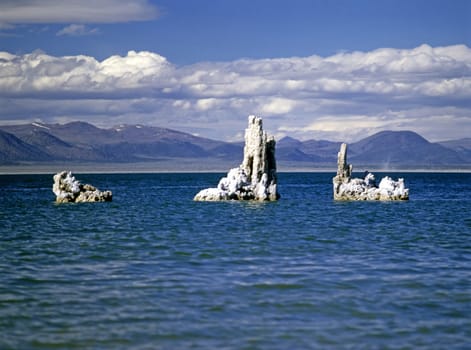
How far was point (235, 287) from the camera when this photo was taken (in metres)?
21.8

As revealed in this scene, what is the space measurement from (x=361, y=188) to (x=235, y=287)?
4605 cm

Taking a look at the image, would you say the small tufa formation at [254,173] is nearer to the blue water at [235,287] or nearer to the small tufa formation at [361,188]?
the small tufa formation at [361,188]

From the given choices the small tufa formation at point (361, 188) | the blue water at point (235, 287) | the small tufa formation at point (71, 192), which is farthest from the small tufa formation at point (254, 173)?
the blue water at point (235, 287)

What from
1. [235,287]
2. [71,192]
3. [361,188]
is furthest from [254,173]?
[235,287]

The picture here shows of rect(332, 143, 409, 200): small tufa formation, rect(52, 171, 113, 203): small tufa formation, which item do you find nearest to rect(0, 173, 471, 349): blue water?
rect(52, 171, 113, 203): small tufa formation

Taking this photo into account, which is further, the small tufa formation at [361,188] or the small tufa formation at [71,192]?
the small tufa formation at [361,188]

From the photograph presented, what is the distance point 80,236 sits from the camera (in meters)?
36.0

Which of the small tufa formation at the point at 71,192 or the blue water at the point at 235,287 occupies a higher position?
the small tufa formation at the point at 71,192

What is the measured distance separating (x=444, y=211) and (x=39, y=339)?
146 feet

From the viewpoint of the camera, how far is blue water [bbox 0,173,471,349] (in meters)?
16.8

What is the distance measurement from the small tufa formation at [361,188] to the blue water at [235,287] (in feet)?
80.5

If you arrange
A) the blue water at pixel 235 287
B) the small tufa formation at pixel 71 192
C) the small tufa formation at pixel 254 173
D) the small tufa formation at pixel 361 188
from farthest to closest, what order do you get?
the small tufa formation at pixel 361 188, the small tufa formation at pixel 71 192, the small tufa formation at pixel 254 173, the blue water at pixel 235 287

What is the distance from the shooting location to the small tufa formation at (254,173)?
61.9 metres

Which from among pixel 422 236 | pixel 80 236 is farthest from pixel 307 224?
pixel 80 236
